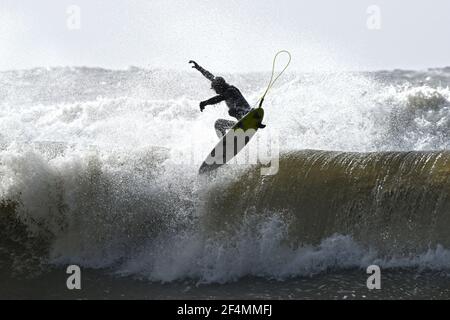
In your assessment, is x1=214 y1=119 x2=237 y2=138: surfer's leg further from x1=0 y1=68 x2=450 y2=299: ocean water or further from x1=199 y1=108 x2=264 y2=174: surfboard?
x1=0 y1=68 x2=450 y2=299: ocean water

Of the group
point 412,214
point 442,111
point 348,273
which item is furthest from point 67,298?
point 442,111

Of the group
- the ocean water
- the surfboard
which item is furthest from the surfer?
the ocean water

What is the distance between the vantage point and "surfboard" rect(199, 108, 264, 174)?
34.4 ft

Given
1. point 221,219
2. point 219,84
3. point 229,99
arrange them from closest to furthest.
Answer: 1. point 221,219
2. point 219,84
3. point 229,99

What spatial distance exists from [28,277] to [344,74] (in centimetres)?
1246

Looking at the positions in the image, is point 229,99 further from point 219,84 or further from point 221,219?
point 221,219

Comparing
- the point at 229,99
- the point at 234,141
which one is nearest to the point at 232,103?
the point at 229,99

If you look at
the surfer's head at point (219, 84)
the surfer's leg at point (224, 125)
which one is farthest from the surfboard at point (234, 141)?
the surfer's head at point (219, 84)

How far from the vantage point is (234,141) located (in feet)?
35.0

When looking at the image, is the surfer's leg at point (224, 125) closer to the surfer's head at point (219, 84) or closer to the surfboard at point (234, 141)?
the surfboard at point (234, 141)

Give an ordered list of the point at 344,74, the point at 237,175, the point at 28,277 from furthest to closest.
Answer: the point at 344,74 → the point at 237,175 → the point at 28,277

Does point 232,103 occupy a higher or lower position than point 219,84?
lower

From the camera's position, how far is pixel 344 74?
19453 mm
